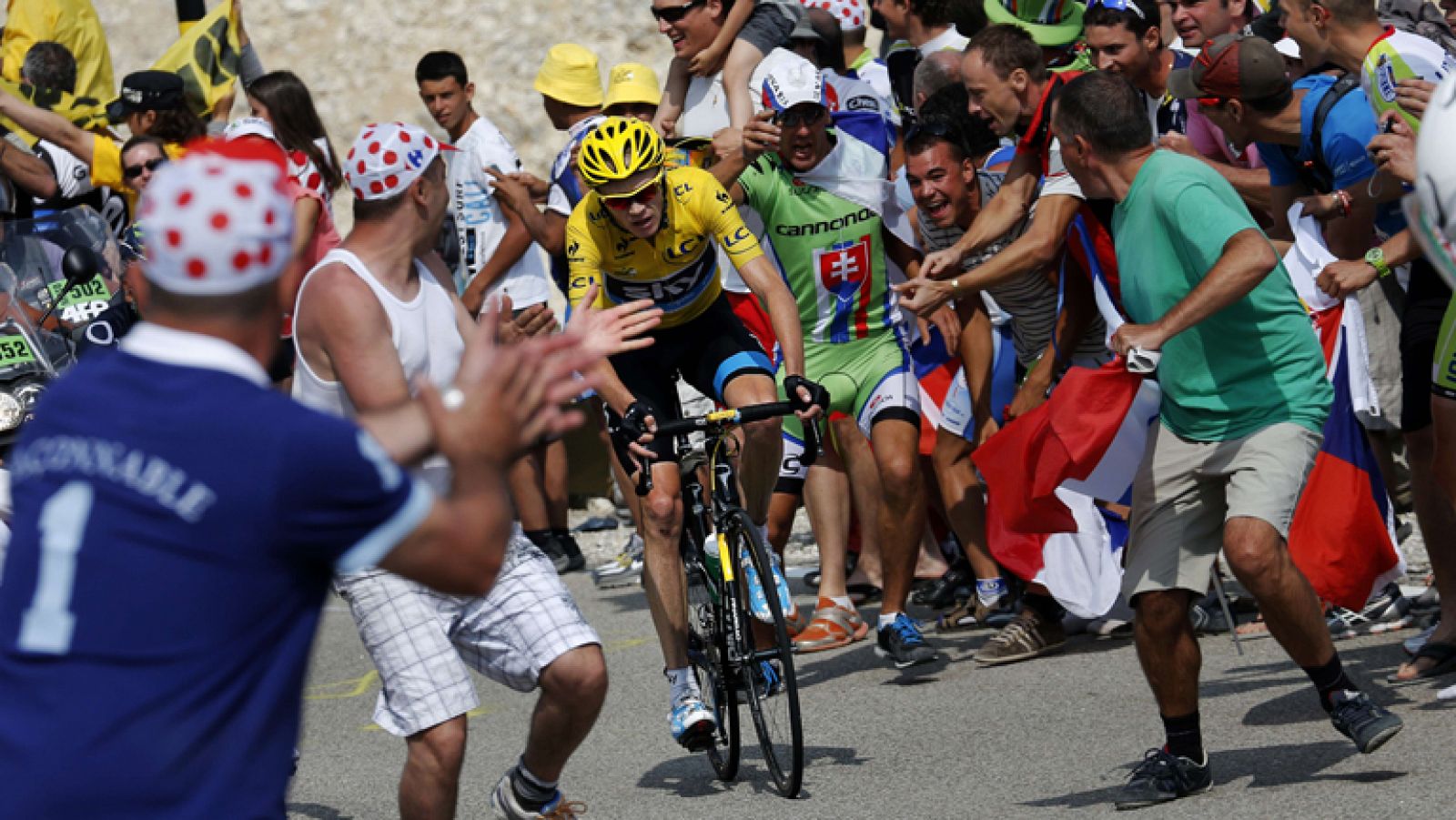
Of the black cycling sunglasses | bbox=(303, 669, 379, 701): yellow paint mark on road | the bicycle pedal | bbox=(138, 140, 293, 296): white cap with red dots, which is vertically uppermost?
bbox=(138, 140, 293, 296): white cap with red dots

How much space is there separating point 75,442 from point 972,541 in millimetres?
6556

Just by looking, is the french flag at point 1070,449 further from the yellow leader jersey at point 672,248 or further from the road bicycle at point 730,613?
the yellow leader jersey at point 672,248

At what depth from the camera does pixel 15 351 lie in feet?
27.1

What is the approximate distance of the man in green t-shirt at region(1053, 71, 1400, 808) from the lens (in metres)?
5.74

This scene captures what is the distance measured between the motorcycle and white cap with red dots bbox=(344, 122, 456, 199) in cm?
290

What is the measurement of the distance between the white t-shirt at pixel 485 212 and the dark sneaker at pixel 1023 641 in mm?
3817

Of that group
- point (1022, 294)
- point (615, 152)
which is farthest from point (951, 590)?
point (615, 152)

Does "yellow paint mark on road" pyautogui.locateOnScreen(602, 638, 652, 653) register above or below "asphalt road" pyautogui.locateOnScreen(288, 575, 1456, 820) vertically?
below

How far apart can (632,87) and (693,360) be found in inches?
131

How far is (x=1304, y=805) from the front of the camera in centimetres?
567

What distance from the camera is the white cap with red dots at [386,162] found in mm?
5207

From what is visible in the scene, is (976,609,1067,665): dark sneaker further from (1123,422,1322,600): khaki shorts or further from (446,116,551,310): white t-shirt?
(446,116,551,310): white t-shirt

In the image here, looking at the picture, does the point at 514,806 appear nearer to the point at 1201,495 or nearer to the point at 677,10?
the point at 1201,495

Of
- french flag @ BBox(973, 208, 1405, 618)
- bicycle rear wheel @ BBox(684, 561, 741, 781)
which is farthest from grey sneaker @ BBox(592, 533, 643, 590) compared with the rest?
french flag @ BBox(973, 208, 1405, 618)
